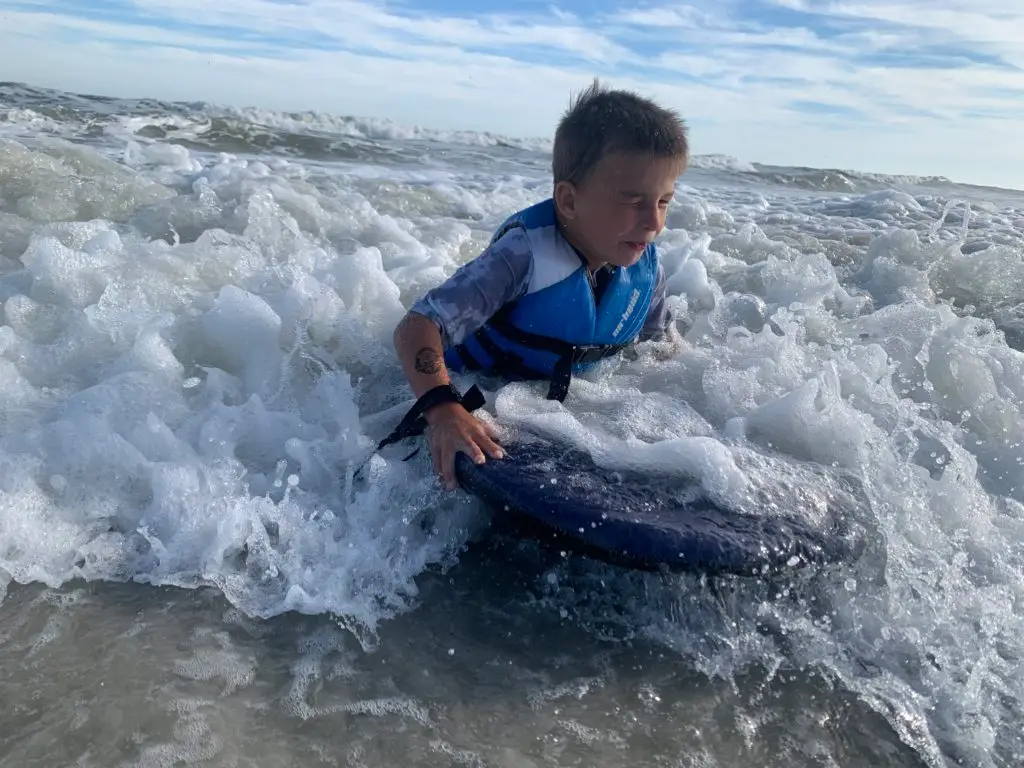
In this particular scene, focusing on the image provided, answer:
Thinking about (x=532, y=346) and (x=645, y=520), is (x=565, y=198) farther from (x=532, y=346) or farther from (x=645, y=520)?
(x=645, y=520)

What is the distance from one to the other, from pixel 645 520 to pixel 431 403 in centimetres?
70

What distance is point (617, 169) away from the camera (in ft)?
9.09

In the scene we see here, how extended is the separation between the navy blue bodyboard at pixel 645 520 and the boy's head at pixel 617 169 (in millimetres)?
828

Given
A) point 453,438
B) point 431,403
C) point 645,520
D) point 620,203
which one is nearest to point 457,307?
point 431,403

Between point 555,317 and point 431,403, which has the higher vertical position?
point 555,317

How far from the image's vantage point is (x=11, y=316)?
11.7ft

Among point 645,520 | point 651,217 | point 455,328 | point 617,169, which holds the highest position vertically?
point 617,169

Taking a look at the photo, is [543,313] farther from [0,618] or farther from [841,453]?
[0,618]

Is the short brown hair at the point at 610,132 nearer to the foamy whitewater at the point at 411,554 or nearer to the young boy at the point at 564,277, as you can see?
the young boy at the point at 564,277

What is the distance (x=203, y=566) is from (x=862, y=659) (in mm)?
1690

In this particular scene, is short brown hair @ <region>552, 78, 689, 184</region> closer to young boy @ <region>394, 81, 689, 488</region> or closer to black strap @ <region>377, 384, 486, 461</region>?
young boy @ <region>394, 81, 689, 488</region>

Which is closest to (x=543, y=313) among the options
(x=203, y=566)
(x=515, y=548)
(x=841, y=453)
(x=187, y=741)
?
(x=515, y=548)

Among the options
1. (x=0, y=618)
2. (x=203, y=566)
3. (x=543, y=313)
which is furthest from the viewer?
(x=543, y=313)

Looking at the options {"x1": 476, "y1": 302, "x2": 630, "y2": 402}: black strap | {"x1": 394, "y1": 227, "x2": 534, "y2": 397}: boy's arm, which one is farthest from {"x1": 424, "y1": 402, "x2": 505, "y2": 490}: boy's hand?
{"x1": 476, "y1": 302, "x2": 630, "y2": 402}: black strap
